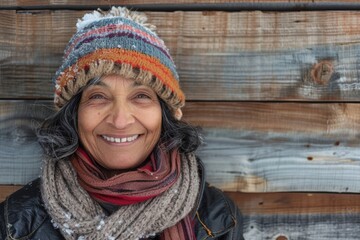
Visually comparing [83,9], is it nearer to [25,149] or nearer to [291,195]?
[25,149]

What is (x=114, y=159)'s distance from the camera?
74.2 inches

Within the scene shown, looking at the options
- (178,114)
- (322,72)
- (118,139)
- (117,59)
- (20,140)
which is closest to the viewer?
(117,59)

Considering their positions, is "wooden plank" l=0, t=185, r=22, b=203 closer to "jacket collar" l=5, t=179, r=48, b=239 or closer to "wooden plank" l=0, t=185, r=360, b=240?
"jacket collar" l=5, t=179, r=48, b=239

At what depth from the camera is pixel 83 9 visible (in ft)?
7.25

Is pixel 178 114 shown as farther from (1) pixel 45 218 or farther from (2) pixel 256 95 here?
(1) pixel 45 218

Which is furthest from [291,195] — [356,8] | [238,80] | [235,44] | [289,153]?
[356,8]

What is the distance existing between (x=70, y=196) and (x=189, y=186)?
45cm

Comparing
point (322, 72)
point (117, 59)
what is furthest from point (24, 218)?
point (322, 72)

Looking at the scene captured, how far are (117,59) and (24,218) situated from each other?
0.67 metres

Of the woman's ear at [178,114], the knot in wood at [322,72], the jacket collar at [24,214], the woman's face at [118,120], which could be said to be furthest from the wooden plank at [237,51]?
the jacket collar at [24,214]

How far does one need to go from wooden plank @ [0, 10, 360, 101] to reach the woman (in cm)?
27

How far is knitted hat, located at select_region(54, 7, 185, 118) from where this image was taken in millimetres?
1773

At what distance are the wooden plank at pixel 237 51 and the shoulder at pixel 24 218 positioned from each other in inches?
22.1

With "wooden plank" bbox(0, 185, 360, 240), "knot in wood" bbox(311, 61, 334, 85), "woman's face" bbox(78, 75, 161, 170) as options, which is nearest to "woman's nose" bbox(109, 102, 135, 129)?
"woman's face" bbox(78, 75, 161, 170)
